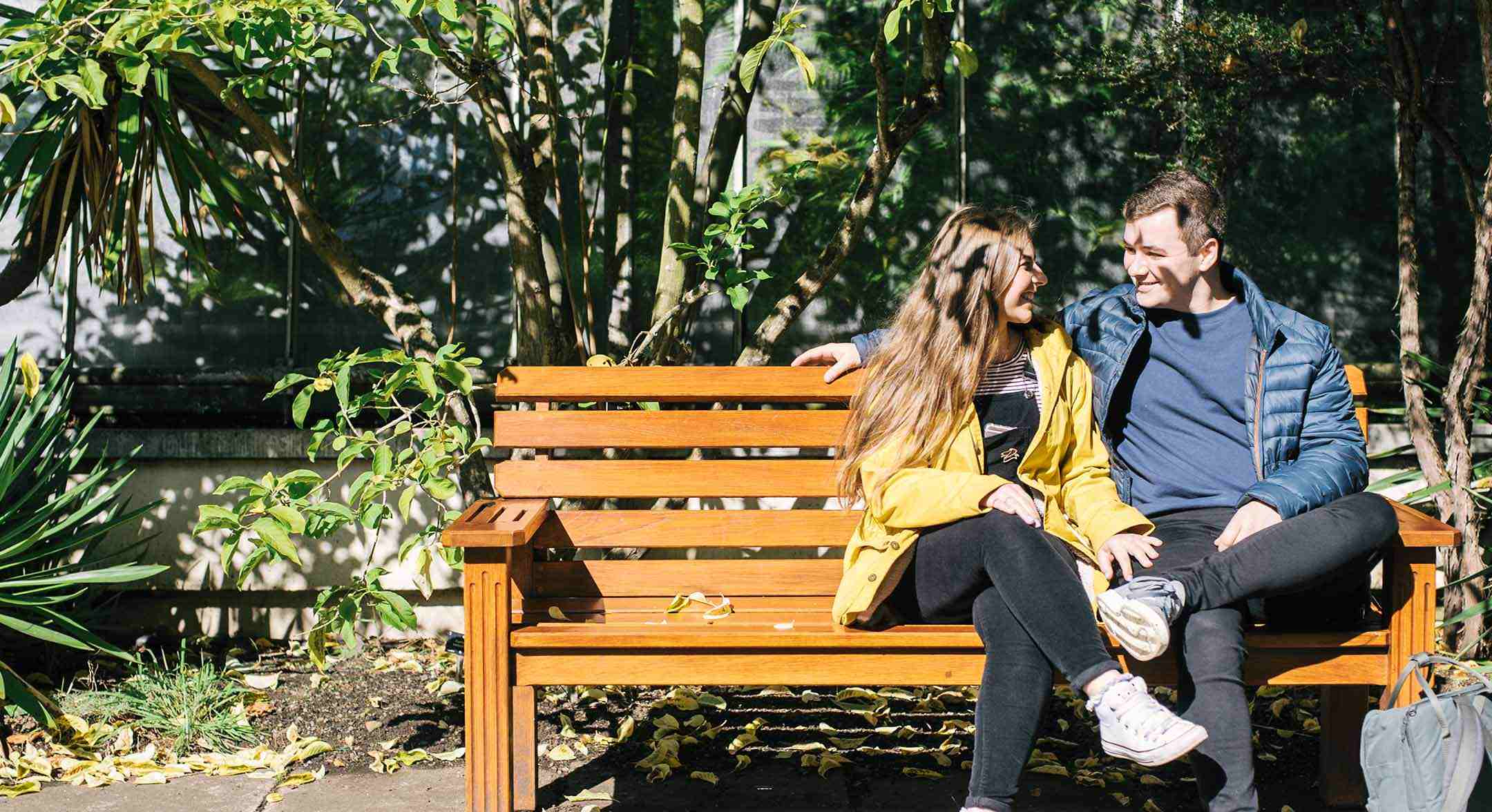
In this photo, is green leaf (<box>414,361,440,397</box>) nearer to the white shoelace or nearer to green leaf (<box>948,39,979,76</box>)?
green leaf (<box>948,39,979,76</box>)

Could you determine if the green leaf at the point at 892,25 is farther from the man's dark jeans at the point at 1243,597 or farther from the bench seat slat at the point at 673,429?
the man's dark jeans at the point at 1243,597

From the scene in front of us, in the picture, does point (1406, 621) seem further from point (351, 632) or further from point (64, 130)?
point (64, 130)

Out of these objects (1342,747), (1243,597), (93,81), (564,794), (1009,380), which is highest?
(93,81)

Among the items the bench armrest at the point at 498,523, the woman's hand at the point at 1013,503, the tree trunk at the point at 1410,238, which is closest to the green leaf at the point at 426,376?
the bench armrest at the point at 498,523

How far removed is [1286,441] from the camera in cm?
308

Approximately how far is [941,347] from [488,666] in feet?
4.27

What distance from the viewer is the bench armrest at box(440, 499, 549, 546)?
2.82m

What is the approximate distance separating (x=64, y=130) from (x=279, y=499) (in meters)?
1.51

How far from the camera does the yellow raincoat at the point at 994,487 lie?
9.48 feet

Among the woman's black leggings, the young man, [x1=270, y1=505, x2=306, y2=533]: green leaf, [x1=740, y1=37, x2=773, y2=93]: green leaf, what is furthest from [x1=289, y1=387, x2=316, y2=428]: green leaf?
the woman's black leggings

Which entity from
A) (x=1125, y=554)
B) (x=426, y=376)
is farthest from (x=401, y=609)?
(x=1125, y=554)

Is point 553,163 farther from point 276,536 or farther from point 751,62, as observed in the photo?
point 276,536

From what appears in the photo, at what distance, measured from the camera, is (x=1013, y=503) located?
283 cm

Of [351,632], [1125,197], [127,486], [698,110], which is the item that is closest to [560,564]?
[351,632]
